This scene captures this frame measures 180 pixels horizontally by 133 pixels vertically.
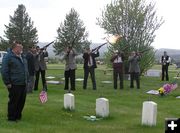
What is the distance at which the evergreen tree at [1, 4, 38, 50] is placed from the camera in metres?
69.2

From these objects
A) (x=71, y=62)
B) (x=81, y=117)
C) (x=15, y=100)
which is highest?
(x=71, y=62)

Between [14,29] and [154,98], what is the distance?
54.5 meters

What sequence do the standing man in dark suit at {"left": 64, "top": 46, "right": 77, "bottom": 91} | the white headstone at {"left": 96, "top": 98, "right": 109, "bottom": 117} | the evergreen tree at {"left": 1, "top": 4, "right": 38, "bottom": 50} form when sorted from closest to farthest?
the white headstone at {"left": 96, "top": 98, "right": 109, "bottom": 117}
the standing man in dark suit at {"left": 64, "top": 46, "right": 77, "bottom": 91}
the evergreen tree at {"left": 1, "top": 4, "right": 38, "bottom": 50}

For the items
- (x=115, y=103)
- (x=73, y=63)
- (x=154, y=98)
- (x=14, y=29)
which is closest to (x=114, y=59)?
(x=73, y=63)

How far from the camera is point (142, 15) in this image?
30.8 m

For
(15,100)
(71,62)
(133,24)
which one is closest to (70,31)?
(133,24)

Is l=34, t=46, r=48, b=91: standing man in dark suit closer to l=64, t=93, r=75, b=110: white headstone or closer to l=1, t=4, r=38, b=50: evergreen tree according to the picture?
l=64, t=93, r=75, b=110: white headstone

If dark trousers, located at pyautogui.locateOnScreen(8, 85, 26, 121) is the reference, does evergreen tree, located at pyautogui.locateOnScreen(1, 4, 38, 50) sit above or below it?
above

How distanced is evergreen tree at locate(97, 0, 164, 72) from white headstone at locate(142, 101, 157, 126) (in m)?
19.2

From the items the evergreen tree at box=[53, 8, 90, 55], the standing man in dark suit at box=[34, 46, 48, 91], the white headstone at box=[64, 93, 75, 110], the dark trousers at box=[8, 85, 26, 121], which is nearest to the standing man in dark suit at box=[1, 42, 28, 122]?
the dark trousers at box=[8, 85, 26, 121]

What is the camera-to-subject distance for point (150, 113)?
10938mm

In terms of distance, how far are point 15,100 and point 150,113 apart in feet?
10.7

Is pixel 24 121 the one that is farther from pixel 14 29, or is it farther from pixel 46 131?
pixel 14 29

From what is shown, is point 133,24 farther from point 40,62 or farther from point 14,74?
point 14,74
